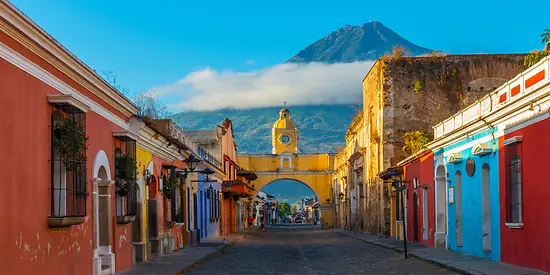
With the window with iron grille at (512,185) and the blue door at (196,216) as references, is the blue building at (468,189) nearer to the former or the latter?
the window with iron grille at (512,185)

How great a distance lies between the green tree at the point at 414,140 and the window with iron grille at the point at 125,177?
58.6ft

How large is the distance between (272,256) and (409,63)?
14.1 meters

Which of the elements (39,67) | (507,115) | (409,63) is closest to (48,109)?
(39,67)

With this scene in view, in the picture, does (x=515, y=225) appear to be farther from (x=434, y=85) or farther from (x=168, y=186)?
(x=434, y=85)

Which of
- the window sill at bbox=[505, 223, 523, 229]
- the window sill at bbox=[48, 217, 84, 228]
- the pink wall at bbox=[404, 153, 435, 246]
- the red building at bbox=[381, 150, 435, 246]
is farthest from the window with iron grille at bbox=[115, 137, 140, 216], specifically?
the pink wall at bbox=[404, 153, 435, 246]

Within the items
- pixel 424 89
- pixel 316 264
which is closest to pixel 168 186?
pixel 316 264

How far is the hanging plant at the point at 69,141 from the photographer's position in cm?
1108

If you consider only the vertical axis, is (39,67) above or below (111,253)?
above

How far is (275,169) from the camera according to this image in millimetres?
→ 76312

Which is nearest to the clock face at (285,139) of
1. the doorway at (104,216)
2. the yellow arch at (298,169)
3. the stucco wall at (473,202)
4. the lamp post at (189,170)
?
the yellow arch at (298,169)

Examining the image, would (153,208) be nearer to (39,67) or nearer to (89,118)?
(89,118)

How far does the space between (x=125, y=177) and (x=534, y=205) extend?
26.1ft

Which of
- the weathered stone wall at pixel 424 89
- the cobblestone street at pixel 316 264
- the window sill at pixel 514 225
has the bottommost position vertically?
the cobblestone street at pixel 316 264

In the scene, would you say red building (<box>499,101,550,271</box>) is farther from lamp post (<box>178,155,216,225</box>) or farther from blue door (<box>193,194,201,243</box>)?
blue door (<box>193,194,201,243</box>)
